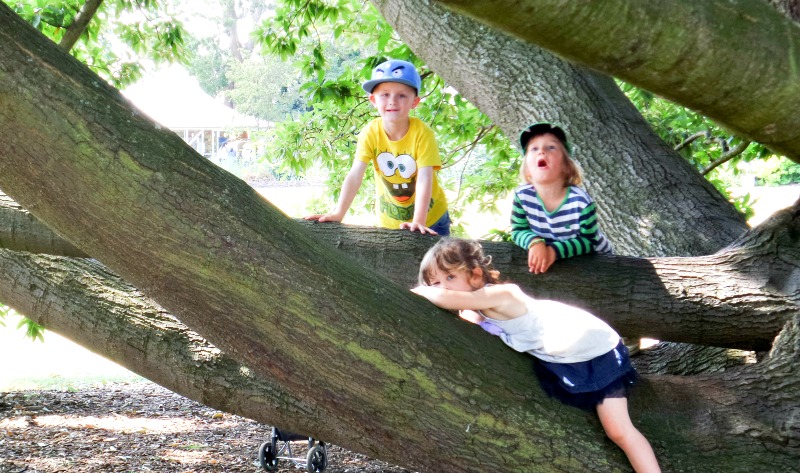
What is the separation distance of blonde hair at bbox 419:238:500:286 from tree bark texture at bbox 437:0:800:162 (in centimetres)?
95

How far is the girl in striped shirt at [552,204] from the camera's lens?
3607 mm

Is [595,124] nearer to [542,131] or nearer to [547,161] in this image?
[542,131]

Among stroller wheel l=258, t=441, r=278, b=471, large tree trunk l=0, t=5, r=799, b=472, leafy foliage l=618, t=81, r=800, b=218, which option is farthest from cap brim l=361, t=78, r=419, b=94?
stroller wheel l=258, t=441, r=278, b=471

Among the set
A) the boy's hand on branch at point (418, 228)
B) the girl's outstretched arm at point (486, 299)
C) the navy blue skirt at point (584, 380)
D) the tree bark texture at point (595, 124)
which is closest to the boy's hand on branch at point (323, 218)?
the boy's hand on branch at point (418, 228)

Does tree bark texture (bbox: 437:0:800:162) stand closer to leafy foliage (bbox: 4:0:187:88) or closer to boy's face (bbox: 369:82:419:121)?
boy's face (bbox: 369:82:419:121)

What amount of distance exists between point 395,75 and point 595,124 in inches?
47.8

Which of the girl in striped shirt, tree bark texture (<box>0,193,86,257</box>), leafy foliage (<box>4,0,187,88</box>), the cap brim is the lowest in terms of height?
tree bark texture (<box>0,193,86,257</box>)

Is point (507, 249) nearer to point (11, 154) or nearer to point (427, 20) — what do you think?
point (11, 154)

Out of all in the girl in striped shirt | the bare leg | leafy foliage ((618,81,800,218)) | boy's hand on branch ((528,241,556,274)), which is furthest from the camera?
leafy foliage ((618,81,800,218))

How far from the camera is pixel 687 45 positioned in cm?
222

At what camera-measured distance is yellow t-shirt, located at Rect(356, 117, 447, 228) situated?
4695 millimetres

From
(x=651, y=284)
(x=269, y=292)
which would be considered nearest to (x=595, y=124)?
(x=651, y=284)

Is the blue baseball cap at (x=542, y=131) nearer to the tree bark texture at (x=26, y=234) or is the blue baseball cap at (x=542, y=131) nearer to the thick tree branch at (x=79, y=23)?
the tree bark texture at (x=26, y=234)

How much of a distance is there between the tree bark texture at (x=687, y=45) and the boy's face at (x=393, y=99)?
235cm
